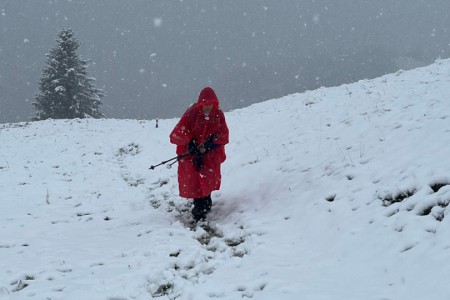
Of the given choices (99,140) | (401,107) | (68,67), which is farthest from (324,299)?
(68,67)

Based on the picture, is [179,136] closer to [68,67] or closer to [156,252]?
[156,252]

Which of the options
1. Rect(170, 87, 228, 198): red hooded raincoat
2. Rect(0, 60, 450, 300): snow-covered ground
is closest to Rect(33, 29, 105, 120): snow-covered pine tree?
Rect(0, 60, 450, 300): snow-covered ground

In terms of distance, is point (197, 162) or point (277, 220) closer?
point (277, 220)

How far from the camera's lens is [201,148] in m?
7.91

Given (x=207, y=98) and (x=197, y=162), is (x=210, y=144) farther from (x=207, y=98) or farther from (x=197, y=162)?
(x=207, y=98)

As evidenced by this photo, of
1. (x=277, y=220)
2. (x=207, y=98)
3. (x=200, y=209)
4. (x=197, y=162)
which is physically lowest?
(x=277, y=220)

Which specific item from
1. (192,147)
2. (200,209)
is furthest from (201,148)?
(200,209)

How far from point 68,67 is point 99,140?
23245 mm

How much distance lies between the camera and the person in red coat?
8.00m

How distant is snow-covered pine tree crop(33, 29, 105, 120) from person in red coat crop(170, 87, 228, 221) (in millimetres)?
33129

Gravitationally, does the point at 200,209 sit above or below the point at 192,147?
below

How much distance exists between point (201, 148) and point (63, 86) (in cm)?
3528

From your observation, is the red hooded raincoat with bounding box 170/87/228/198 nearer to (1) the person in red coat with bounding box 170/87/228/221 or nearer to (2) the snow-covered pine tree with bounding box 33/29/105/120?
(1) the person in red coat with bounding box 170/87/228/221

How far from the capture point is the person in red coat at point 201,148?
8.00 meters
